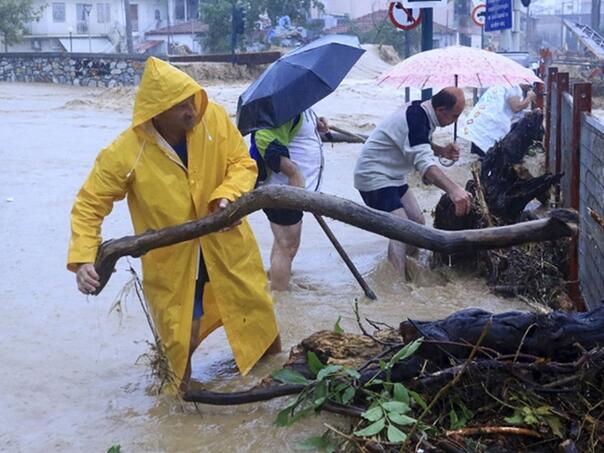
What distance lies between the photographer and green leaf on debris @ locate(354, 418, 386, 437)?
3504 mm

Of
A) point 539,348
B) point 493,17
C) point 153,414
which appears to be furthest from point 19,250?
point 493,17

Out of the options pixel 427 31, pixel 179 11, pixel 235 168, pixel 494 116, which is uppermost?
pixel 179 11

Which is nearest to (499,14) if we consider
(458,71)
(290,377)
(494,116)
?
(494,116)

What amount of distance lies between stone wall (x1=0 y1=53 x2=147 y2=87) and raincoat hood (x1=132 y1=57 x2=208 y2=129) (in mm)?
31490

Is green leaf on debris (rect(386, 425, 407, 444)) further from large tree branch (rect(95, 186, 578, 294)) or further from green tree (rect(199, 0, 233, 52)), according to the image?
green tree (rect(199, 0, 233, 52))

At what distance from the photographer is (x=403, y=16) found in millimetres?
11344

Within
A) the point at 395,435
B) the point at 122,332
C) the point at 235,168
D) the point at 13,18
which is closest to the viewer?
the point at 395,435

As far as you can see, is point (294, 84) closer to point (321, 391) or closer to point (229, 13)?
point (321, 391)

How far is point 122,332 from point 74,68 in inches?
Result: 1349

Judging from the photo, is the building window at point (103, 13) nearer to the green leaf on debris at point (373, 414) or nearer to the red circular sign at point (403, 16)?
the red circular sign at point (403, 16)

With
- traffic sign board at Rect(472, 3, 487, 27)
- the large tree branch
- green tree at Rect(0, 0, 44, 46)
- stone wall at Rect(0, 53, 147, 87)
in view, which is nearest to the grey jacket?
the large tree branch

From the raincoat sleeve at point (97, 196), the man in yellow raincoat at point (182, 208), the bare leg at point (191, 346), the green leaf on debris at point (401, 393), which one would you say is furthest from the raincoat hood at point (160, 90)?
the green leaf on debris at point (401, 393)

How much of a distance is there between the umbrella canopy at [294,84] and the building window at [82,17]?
63229mm

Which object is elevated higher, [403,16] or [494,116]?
[403,16]
